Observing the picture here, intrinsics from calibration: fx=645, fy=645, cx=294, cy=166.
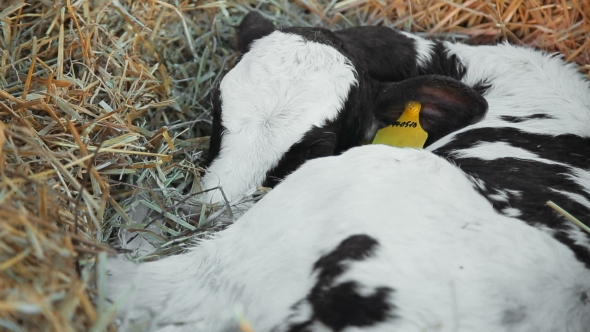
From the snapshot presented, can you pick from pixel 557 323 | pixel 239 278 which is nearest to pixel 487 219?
pixel 557 323

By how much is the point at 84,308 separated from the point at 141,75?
193 centimetres

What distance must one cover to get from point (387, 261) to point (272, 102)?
1321 millimetres

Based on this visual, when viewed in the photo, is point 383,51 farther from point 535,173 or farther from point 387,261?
point 387,261

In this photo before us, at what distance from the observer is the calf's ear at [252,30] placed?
360 centimetres

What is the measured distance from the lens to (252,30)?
3668 mm

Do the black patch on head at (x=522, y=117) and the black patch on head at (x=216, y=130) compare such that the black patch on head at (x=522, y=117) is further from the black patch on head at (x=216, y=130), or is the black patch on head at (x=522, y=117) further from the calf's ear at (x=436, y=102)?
the black patch on head at (x=216, y=130)

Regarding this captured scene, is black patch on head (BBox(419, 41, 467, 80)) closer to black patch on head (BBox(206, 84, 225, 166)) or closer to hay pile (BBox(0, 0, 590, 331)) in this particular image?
hay pile (BBox(0, 0, 590, 331))

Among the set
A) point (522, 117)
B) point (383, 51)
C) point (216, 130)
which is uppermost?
point (383, 51)

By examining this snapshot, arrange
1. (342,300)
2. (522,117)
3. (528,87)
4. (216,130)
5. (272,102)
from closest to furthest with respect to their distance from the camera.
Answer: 1. (342,300)
2. (272,102)
3. (216,130)
4. (522,117)
5. (528,87)

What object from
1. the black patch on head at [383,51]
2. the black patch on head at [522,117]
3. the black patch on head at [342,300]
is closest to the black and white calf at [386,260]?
the black patch on head at [342,300]

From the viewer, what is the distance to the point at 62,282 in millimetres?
1886

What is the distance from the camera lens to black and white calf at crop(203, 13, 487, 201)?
3025 millimetres

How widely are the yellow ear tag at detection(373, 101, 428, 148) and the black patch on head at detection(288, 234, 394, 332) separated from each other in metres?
1.40


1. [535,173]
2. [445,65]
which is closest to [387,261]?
[535,173]
